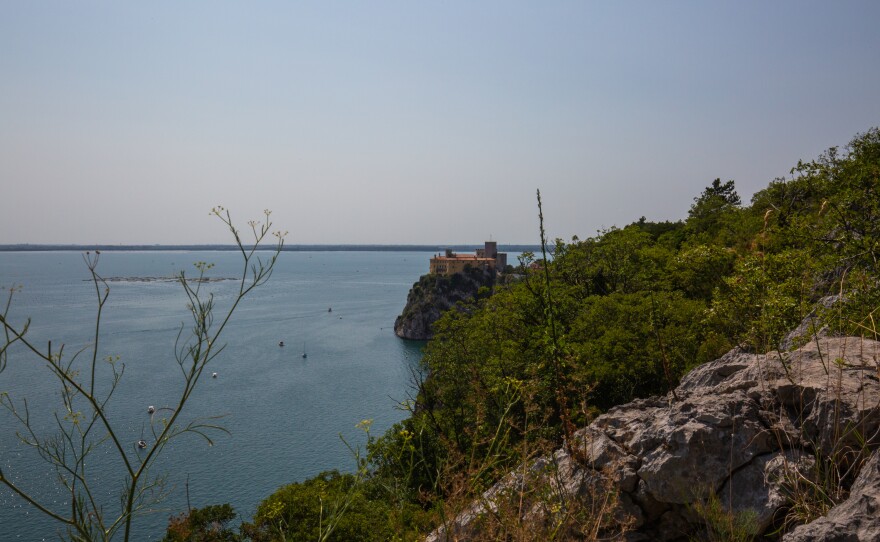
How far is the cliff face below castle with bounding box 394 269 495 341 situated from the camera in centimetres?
8762

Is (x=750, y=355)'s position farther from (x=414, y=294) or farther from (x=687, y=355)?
(x=414, y=294)

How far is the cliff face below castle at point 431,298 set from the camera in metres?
87.6

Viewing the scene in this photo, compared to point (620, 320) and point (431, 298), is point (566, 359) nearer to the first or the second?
point (620, 320)

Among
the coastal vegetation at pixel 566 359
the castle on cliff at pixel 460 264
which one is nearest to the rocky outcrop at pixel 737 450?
the coastal vegetation at pixel 566 359

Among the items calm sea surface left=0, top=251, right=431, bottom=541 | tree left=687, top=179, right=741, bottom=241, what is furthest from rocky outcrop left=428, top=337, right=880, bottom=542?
tree left=687, top=179, right=741, bottom=241

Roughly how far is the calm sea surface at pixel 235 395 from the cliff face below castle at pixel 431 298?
12.2 ft

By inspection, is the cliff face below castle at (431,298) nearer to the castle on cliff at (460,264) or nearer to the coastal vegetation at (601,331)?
the castle on cliff at (460,264)

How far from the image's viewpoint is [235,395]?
50.8 metres

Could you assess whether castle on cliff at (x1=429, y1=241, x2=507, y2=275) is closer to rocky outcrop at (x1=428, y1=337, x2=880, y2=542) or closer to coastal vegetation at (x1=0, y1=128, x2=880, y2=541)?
coastal vegetation at (x1=0, y1=128, x2=880, y2=541)

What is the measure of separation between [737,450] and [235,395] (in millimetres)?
50824

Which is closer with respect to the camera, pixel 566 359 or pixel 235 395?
pixel 566 359

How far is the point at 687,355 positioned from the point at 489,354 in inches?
321

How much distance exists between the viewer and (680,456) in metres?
6.09

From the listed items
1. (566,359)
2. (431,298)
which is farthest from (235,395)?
(566,359)
